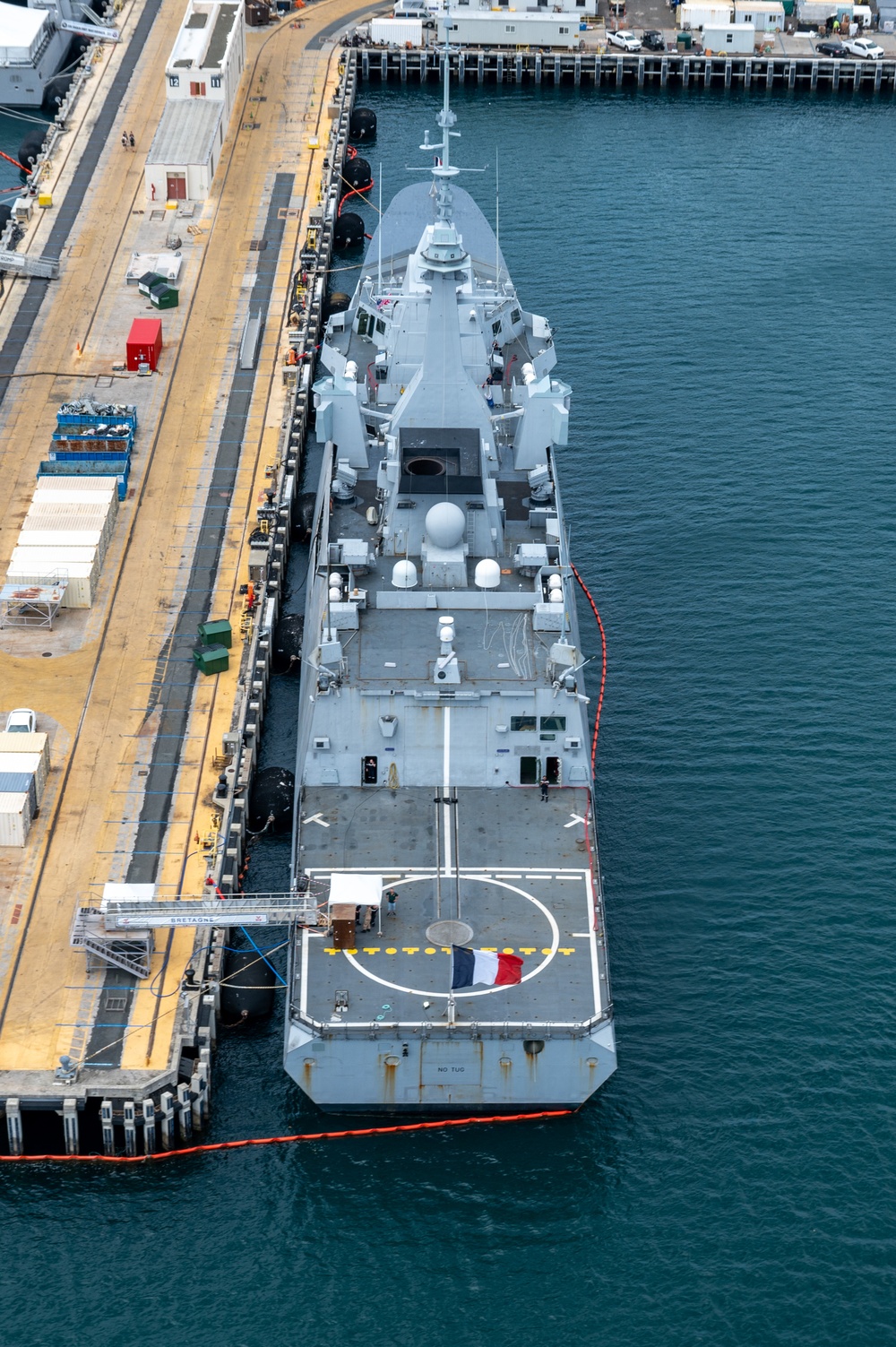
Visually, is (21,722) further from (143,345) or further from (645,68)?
(645,68)

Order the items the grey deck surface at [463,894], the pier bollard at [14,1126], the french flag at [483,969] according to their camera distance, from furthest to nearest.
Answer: the grey deck surface at [463,894] < the french flag at [483,969] < the pier bollard at [14,1126]

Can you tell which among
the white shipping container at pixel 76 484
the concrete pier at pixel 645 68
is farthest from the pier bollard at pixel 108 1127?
the concrete pier at pixel 645 68

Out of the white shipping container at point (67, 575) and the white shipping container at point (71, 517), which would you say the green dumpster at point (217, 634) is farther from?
the white shipping container at point (71, 517)

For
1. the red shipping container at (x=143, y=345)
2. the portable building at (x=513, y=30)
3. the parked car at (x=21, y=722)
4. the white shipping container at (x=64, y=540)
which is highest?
the portable building at (x=513, y=30)

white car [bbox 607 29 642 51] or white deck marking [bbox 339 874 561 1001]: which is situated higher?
white car [bbox 607 29 642 51]

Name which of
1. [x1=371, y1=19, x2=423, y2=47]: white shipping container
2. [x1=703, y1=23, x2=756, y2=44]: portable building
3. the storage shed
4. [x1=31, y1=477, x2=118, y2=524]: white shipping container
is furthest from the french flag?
Answer: [x1=703, y1=23, x2=756, y2=44]: portable building

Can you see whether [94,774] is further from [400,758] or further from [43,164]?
[43,164]

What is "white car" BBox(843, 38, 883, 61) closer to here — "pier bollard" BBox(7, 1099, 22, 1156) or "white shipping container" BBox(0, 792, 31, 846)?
"white shipping container" BBox(0, 792, 31, 846)
